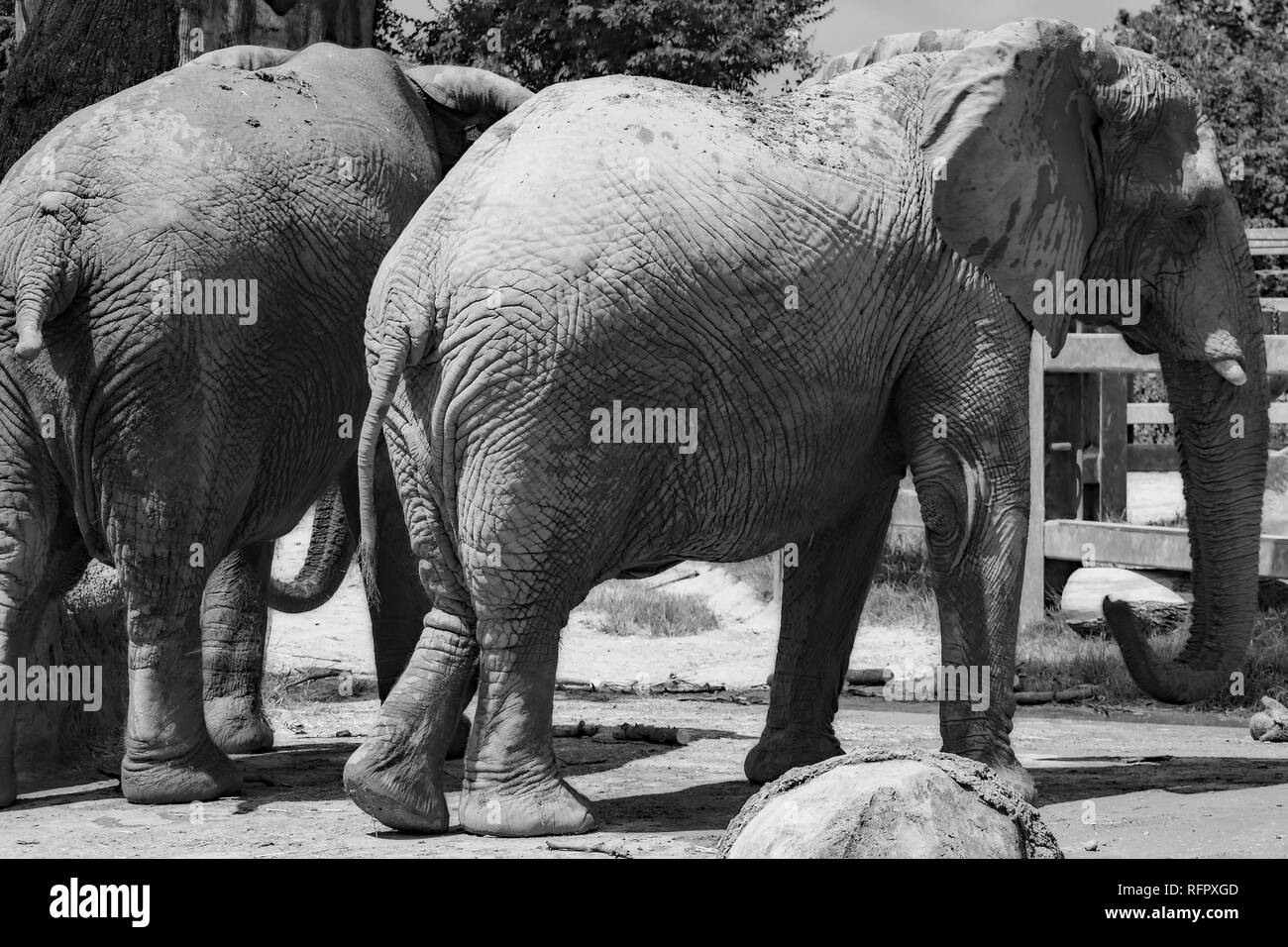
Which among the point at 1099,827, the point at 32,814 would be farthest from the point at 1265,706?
the point at 32,814

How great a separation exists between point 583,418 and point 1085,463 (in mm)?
7532

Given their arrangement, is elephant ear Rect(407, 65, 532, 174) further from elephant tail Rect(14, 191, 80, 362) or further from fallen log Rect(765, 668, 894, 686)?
fallen log Rect(765, 668, 894, 686)

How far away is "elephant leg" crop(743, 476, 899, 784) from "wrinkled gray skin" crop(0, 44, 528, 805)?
1.85 meters

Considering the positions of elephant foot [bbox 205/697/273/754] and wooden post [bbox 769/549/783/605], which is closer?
elephant foot [bbox 205/697/273/754]

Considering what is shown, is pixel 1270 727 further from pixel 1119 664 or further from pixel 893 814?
pixel 893 814

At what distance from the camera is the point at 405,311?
19.2 feet

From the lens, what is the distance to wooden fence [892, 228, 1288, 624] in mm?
11266

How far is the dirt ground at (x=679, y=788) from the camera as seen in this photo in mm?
5797

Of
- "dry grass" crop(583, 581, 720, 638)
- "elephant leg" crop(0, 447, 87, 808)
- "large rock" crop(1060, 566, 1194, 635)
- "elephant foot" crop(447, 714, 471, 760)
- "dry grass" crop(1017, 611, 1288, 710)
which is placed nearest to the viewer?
"elephant leg" crop(0, 447, 87, 808)

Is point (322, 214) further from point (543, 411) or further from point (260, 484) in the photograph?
point (543, 411)

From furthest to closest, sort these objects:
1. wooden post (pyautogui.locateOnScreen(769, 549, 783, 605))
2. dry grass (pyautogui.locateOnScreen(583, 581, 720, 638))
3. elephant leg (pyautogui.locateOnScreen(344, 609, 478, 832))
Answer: wooden post (pyautogui.locateOnScreen(769, 549, 783, 605))
dry grass (pyautogui.locateOnScreen(583, 581, 720, 638))
elephant leg (pyautogui.locateOnScreen(344, 609, 478, 832))

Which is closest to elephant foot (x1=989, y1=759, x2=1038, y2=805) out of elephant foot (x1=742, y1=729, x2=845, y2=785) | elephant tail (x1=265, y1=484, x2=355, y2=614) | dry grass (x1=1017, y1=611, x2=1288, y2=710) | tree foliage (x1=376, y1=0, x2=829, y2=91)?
elephant foot (x1=742, y1=729, x2=845, y2=785)

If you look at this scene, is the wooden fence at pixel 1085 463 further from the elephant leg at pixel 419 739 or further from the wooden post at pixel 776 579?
the elephant leg at pixel 419 739

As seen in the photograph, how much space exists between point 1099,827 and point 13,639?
146 inches
